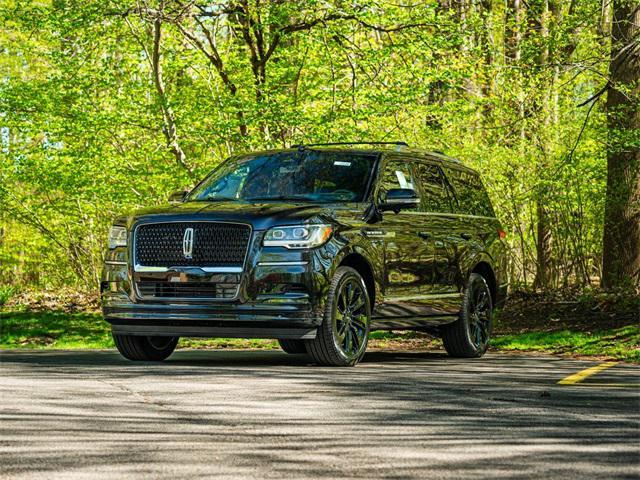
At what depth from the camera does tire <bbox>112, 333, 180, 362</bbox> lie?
38.5ft

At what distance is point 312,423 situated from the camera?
699 cm

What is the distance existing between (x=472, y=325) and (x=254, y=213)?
3880mm

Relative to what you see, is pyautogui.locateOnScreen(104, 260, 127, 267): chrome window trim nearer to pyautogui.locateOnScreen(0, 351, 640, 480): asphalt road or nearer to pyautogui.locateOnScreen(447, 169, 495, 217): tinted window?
pyautogui.locateOnScreen(0, 351, 640, 480): asphalt road

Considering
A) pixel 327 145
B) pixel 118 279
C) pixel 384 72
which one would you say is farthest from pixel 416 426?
pixel 384 72

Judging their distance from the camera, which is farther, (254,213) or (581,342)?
(581,342)

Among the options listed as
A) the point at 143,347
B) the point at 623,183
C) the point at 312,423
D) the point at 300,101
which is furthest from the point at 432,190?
the point at 300,101

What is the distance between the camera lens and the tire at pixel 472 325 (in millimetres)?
13219

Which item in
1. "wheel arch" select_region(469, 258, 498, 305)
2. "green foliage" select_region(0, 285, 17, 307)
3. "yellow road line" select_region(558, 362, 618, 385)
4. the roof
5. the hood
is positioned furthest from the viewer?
"green foliage" select_region(0, 285, 17, 307)

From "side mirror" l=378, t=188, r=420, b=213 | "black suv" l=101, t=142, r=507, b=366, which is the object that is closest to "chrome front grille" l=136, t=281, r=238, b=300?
"black suv" l=101, t=142, r=507, b=366

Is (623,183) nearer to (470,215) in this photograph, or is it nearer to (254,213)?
(470,215)

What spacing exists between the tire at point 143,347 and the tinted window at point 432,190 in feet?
9.66

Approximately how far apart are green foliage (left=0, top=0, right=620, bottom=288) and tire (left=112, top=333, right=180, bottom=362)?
841cm

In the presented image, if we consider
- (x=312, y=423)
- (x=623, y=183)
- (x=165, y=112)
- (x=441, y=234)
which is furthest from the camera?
(x=165, y=112)

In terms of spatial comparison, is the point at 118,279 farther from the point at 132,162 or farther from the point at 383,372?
the point at 132,162
